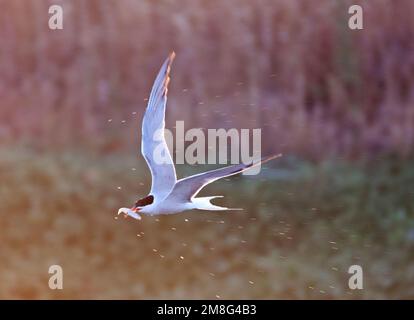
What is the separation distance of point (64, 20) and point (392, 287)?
84.8 inches

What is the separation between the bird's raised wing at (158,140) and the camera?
323 centimetres

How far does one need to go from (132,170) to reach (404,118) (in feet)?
4.57

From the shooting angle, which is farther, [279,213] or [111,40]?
[111,40]

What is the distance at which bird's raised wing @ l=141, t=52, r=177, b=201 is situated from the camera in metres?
3.23

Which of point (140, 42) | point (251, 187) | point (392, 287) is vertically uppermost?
point (140, 42)

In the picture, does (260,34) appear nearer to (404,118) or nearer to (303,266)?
(404,118)

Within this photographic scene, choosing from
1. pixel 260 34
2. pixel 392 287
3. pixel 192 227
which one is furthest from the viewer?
pixel 260 34

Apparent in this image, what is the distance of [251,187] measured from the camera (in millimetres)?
4828

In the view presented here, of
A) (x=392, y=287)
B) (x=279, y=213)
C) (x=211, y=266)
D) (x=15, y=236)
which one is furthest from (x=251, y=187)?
(x=15, y=236)

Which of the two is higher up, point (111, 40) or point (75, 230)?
point (111, 40)

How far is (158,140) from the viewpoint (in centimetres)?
322

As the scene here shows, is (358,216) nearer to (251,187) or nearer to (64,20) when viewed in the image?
(251,187)

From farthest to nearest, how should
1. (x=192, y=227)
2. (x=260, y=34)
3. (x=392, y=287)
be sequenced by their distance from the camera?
(x=260, y=34), (x=192, y=227), (x=392, y=287)

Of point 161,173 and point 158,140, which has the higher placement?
point 158,140
